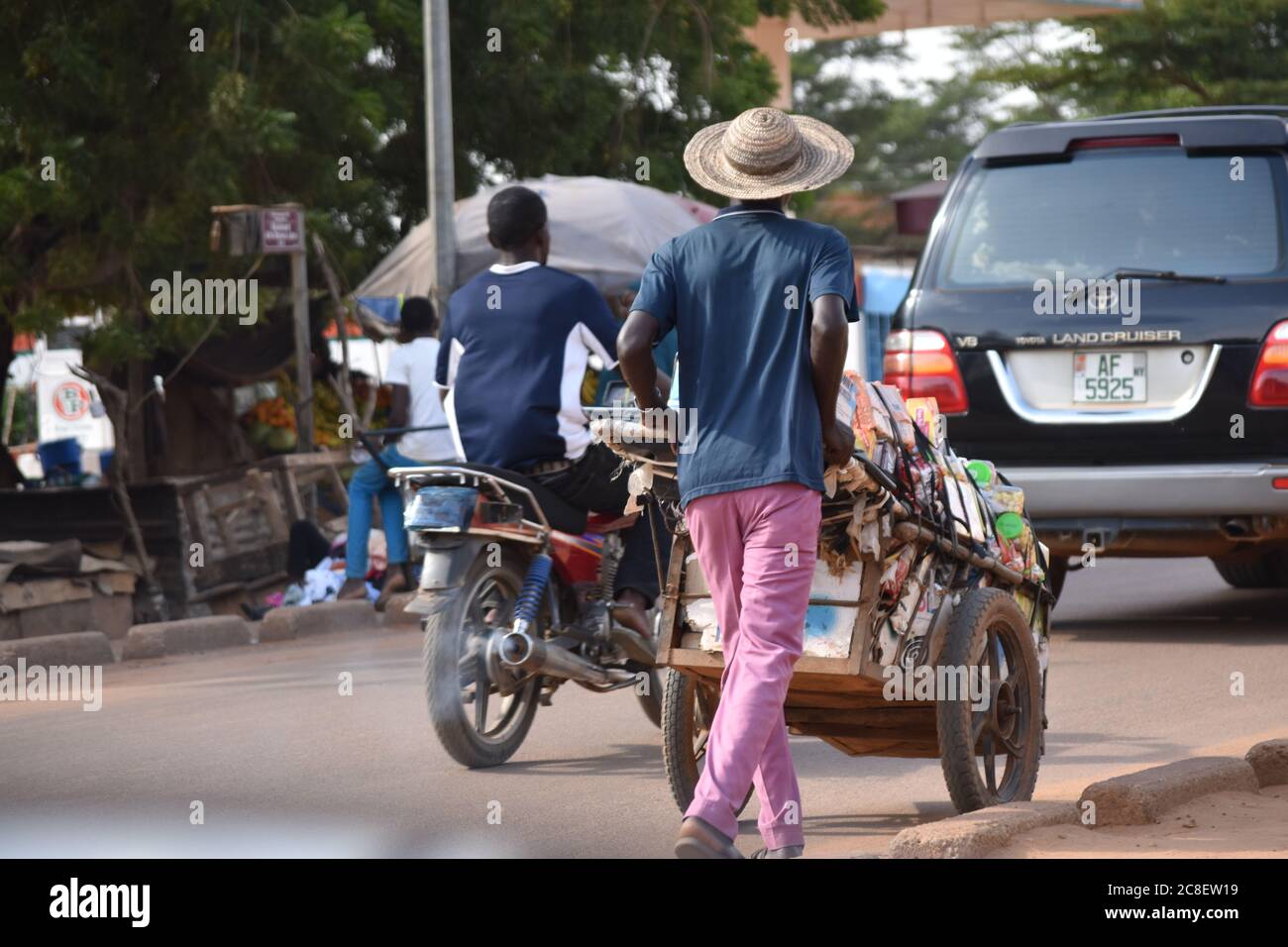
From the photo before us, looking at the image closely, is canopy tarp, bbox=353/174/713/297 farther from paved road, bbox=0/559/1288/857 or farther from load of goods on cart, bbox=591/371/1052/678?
load of goods on cart, bbox=591/371/1052/678

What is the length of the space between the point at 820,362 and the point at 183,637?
710cm

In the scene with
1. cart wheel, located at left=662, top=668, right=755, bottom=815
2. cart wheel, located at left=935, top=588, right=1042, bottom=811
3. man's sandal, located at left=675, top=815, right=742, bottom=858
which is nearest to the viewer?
man's sandal, located at left=675, top=815, right=742, bottom=858

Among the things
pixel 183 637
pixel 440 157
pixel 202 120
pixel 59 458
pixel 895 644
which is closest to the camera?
pixel 895 644

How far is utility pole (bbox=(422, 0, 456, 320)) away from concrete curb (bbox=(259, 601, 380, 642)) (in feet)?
9.52

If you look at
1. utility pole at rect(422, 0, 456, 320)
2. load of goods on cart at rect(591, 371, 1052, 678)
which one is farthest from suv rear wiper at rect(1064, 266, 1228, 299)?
utility pole at rect(422, 0, 456, 320)

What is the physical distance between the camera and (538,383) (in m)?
7.47

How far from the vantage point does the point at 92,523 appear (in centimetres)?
1512

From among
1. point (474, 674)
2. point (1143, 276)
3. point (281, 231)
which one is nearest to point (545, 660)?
point (474, 674)

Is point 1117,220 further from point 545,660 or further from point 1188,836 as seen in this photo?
point 1188,836

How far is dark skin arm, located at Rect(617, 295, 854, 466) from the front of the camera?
5.09 meters
